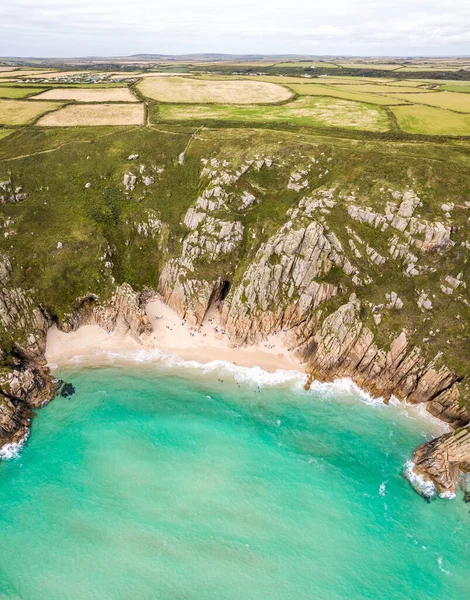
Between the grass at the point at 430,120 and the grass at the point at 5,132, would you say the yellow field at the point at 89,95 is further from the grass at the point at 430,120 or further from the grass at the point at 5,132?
the grass at the point at 430,120

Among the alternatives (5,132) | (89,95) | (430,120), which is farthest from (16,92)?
(430,120)

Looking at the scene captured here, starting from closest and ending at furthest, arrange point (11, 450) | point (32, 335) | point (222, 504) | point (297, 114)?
point (222, 504)
point (11, 450)
point (32, 335)
point (297, 114)

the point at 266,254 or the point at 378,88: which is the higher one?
the point at 378,88

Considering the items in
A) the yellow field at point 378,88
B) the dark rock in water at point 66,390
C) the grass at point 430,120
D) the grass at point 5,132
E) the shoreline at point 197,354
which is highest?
the yellow field at point 378,88

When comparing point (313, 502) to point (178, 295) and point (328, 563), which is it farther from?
point (178, 295)

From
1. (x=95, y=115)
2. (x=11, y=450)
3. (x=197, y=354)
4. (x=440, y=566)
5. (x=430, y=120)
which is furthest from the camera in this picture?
(x=95, y=115)

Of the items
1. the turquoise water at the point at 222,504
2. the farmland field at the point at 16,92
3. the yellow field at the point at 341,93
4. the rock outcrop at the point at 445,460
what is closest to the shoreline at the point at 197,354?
the turquoise water at the point at 222,504

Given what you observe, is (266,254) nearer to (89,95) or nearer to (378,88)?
(89,95)
